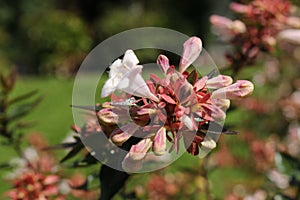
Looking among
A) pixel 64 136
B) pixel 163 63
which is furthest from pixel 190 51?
pixel 64 136

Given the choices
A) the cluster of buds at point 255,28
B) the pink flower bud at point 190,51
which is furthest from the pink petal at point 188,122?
the cluster of buds at point 255,28

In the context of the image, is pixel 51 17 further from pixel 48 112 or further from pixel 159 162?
pixel 159 162

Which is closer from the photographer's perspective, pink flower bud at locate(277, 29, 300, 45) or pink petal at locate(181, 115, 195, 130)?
pink petal at locate(181, 115, 195, 130)

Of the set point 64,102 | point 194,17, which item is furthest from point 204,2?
point 64,102

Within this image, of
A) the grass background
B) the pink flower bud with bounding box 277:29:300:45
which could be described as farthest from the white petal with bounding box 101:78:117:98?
the pink flower bud with bounding box 277:29:300:45

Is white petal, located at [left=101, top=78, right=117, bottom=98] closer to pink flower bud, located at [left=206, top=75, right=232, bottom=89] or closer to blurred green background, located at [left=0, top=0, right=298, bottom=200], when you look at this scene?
pink flower bud, located at [left=206, top=75, right=232, bottom=89]

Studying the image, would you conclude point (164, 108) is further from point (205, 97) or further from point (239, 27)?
point (239, 27)
